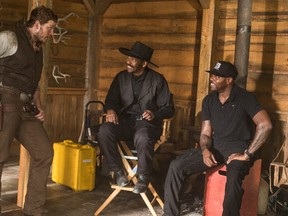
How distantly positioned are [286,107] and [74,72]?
3.47 metres

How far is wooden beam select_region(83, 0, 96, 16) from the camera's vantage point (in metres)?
7.29

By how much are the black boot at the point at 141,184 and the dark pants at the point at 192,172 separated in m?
0.19

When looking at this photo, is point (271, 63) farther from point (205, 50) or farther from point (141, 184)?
point (141, 184)

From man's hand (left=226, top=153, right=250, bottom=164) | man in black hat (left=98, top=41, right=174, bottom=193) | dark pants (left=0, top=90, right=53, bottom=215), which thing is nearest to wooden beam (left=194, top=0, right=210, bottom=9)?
man in black hat (left=98, top=41, right=174, bottom=193)

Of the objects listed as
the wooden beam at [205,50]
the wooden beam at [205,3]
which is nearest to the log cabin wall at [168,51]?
the wooden beam at [205,50]

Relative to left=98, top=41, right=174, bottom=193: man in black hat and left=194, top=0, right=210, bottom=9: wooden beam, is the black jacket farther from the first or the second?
left=194, top=0, right=210, bottom=9: wooden beam

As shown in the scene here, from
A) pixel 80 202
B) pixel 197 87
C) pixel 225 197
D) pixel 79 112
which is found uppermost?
pixel 197 87

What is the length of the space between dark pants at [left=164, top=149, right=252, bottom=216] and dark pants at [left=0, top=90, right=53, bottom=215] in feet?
3.71

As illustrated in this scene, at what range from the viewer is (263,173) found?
5430mm

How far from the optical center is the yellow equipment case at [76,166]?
16.7ft

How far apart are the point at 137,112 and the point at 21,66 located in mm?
1546

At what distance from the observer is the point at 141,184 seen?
4.17m

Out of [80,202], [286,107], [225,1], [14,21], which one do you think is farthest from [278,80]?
[14,21]

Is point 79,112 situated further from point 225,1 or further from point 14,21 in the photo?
point 225,1
